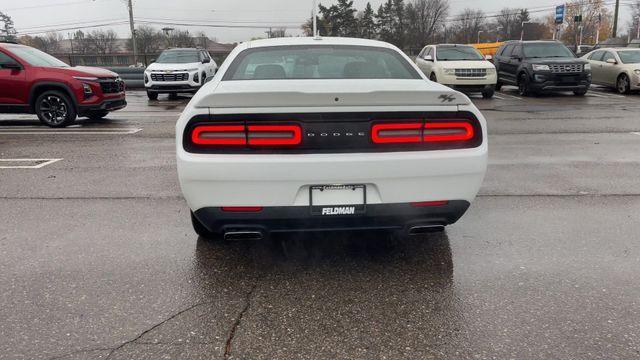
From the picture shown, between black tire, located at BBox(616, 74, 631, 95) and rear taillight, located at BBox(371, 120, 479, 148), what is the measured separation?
16.4 meters

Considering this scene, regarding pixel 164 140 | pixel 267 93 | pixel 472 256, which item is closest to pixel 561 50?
pixel 164 140

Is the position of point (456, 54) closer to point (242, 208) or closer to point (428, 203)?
point (428, 203)

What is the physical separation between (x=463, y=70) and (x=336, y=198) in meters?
Result: 13.8

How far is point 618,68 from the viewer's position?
17.1 metres

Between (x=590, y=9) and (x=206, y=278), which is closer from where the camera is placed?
(x=206, y=278)

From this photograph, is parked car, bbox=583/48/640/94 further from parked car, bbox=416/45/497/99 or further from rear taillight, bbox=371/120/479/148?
rear taillight, bbox=371/120/479/148

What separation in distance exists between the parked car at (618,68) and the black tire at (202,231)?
16.6 meters

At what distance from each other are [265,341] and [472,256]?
1.81 metres

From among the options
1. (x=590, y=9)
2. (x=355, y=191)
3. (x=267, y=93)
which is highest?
(x=590, y=9)

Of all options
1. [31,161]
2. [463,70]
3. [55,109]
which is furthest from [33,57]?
[463,70]

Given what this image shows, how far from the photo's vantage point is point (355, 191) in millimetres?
3111

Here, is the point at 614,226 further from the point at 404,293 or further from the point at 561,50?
the point at 561,50

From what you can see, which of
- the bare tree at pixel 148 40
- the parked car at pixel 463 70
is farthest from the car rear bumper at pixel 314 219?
the bare tree at pixel 148 40

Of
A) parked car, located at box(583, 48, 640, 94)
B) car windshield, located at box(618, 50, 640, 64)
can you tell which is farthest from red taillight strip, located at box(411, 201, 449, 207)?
car windshield, located at box(618, 50, 640, 64)
